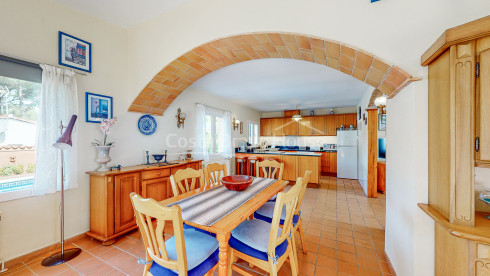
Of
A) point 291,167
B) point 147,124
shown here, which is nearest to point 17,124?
point 147,124

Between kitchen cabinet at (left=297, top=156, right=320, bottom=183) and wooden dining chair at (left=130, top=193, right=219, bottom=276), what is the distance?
12.9 feet

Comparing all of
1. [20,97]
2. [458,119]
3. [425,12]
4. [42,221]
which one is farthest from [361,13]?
[42,221]

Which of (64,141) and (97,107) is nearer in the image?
(64,141)

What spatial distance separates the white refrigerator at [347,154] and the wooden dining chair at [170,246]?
5.71m

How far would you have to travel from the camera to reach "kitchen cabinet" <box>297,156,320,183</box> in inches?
184

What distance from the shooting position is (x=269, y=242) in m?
1.24

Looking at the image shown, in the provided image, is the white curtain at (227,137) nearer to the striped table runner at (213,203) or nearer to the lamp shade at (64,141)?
the striped table runner at (213,203)

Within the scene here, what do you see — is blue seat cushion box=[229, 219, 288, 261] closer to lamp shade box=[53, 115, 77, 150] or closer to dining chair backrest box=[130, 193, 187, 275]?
dining chair backrest box=[130, 193, 187, 275]

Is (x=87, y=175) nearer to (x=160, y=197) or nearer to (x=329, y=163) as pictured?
(x=160, y=197)

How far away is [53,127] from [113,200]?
1.06 metres

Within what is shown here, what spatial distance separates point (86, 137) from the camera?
2.34m

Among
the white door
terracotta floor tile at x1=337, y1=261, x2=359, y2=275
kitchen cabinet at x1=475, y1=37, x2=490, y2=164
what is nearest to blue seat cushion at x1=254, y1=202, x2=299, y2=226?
terracotta floor tile at x1=337, y1=261, x2=359, y2=275

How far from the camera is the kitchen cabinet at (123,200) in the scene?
2.26m

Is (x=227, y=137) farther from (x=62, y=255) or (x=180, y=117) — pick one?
(x=62, y=255)
